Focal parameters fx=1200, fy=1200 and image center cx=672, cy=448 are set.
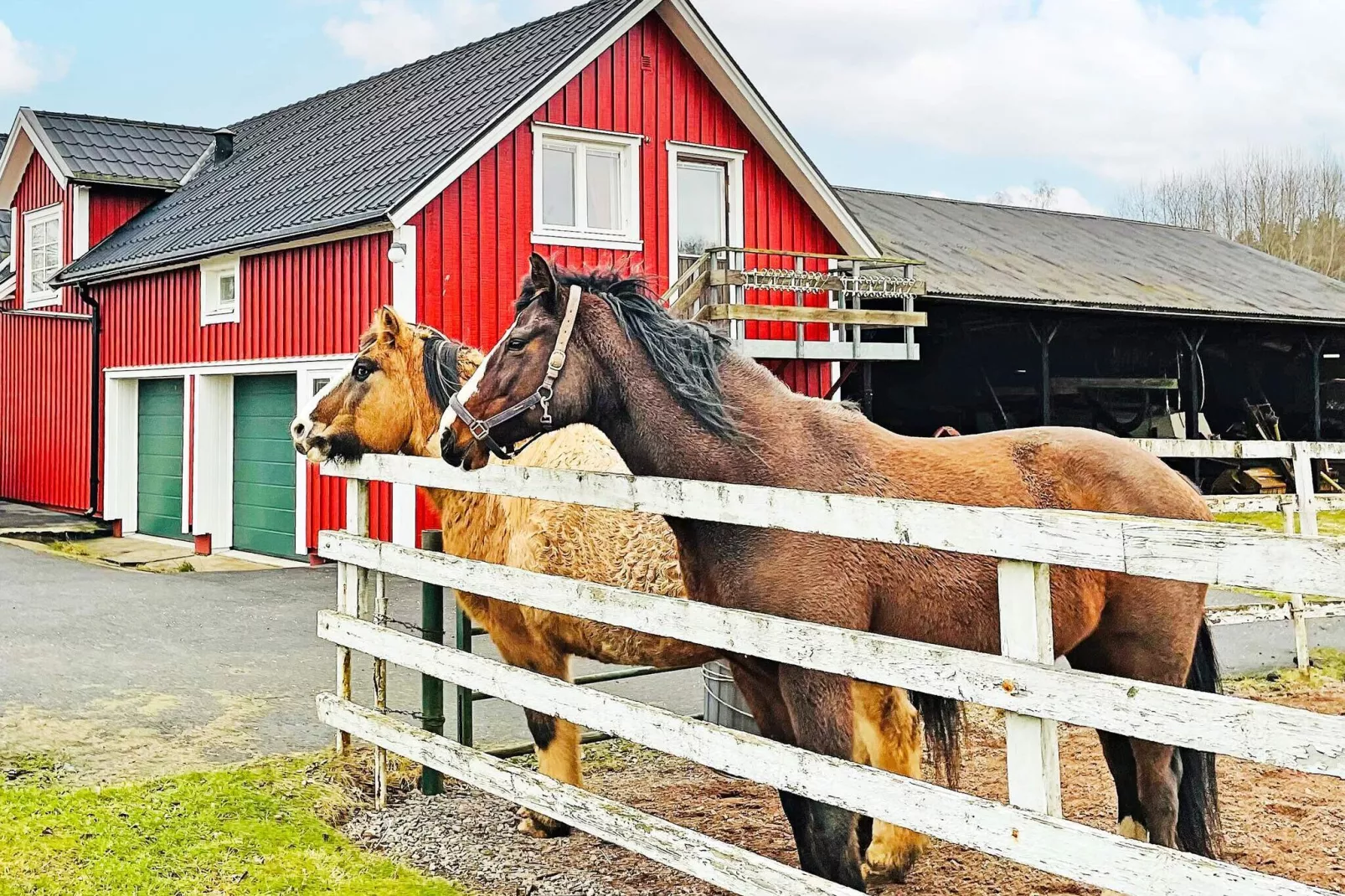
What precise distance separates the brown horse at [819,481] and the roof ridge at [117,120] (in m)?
18.6

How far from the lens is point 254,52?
82125 millimetres

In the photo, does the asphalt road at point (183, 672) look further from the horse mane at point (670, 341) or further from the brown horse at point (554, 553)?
the horse mane at point (670, 341)

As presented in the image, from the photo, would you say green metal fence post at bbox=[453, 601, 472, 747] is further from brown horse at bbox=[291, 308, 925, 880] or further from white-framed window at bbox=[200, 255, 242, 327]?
white-framed window at bbox=[200, 255, 242, 327]

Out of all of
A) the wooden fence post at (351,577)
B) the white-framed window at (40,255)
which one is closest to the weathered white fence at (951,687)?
the wooden fence post at (351,577)

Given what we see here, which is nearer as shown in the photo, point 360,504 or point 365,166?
point 360,504

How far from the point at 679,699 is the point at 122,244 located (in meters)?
14.4

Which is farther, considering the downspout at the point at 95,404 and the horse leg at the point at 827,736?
the downspout at the point at 95,404

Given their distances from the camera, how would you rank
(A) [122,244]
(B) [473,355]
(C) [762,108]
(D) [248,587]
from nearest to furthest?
(B) [473,355] → (D) [248,587] → (C) [762,108] → (A) [122,244]

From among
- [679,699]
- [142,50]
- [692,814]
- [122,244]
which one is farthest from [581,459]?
[142,50]

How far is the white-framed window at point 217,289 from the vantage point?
Answer: 15.6 m

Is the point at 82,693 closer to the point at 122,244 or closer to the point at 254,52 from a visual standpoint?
the point at 122,244

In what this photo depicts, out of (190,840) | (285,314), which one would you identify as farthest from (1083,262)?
(190,840)

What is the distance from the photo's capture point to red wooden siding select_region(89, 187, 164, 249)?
18984 millimetres

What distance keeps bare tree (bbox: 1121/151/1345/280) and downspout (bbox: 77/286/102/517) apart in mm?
42906
